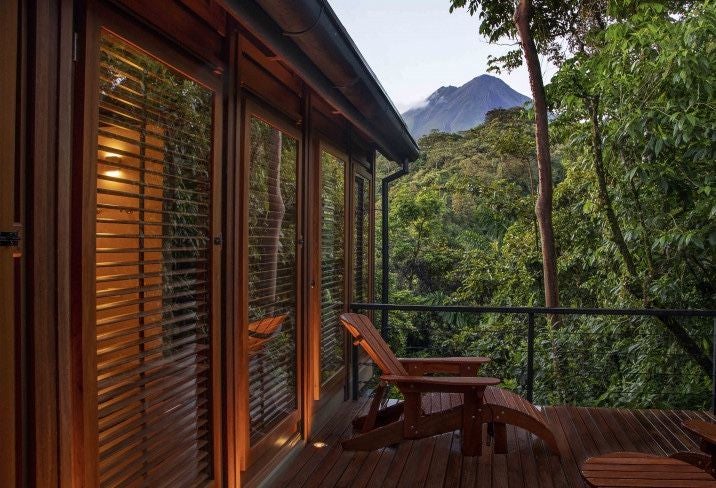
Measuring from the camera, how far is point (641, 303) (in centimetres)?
658

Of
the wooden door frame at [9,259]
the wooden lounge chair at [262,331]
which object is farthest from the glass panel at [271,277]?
the wooden door frame at [9,259]

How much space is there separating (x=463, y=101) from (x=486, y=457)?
119 ft

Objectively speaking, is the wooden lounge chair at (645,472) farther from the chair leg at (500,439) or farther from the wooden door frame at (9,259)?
the wooden door frame at (9,259)

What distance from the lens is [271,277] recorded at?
3.43 metres

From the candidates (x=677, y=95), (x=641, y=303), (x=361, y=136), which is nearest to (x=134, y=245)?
(x=361, y=136)

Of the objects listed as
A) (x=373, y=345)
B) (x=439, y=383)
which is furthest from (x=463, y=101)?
(x=439, y=383)

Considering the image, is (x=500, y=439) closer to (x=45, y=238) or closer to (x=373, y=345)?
(x=373, y=345)

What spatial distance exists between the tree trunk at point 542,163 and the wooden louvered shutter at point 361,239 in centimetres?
273

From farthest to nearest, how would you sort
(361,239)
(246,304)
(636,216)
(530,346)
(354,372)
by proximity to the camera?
(361,239) < (636,216) < (354,372) < (530,346) < (246,304)

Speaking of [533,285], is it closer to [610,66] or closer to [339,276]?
[610,66]

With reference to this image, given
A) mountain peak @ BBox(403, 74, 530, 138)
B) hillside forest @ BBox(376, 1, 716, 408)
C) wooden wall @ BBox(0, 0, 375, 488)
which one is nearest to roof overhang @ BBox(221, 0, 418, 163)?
wooden wall @ BBox(0, 0, 375, 488)

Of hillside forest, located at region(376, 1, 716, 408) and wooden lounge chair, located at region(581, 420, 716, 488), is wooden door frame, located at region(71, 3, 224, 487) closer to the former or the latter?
wooden lounge chair, located at region(581, 420, 716, 488)

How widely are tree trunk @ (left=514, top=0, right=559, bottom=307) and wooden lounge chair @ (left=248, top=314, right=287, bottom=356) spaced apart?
5.34 metres

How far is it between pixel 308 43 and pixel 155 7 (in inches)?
27.2
